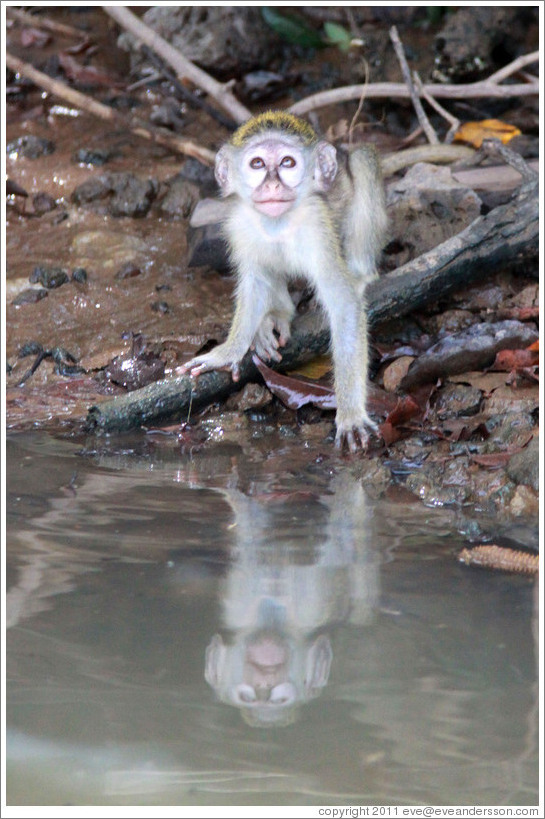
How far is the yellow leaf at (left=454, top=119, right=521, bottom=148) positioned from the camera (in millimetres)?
7488

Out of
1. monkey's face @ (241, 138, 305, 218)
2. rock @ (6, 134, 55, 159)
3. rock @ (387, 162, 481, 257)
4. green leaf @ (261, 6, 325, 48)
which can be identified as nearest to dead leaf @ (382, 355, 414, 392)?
rock @ (387, 162, 481, 257)

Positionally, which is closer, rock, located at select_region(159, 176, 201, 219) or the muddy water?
the muddy water

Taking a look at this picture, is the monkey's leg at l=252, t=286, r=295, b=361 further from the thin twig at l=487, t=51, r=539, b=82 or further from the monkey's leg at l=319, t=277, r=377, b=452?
the thin twig at l=487, t=51, r=539, b=82

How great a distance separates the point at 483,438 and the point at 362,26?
5.89 metres

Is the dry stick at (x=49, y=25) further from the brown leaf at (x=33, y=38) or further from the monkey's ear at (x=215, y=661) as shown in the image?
the monkey's ear at (x=215, y=661)

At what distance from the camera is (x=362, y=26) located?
368 inches

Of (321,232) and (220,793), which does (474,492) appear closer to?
(321,232)

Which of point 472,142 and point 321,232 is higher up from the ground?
point 472,142

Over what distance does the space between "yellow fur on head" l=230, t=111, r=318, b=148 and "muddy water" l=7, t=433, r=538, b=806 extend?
194cm

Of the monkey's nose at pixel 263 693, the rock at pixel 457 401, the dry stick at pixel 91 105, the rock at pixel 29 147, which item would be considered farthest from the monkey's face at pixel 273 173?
the rock at pixel 29 147

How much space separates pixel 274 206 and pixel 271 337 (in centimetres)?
90

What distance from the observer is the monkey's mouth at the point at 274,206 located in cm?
482

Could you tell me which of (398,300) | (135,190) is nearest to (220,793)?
(398,300)

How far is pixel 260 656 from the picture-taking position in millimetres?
2812
